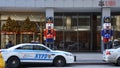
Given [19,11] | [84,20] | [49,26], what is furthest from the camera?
[84,20]

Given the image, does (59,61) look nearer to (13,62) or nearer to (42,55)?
(42,55)

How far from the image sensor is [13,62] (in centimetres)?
1856

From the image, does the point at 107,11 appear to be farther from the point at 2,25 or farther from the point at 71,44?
the point at 2,25

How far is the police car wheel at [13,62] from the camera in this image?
18453 millimetres

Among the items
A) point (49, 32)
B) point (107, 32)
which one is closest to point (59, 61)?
point (49, 32)

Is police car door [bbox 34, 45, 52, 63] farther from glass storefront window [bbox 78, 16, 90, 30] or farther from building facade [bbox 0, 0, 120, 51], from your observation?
glass storefront window [bbox 78, 16, 90, 30]

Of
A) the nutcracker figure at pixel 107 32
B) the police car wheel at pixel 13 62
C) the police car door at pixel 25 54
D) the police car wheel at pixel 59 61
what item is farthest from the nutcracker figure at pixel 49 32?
the police car wheel at pixel 13 62

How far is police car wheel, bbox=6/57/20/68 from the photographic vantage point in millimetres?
18453

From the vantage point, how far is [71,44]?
34.3 metres

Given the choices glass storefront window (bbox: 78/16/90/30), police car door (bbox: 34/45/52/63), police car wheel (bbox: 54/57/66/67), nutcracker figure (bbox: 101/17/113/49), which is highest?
glass storefront window (bbox: 78/16/90/30)

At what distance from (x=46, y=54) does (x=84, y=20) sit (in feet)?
52.4

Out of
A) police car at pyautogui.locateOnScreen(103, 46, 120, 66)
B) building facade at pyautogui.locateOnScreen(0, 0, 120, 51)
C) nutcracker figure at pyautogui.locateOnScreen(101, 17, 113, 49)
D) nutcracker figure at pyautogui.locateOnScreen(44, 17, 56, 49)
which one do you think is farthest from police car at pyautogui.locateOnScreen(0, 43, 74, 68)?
building facade at pyautogui.locateOnScreen(0, 0, 120, 51)

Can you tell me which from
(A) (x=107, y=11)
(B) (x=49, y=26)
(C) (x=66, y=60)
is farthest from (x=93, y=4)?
(C) (x=66, y=60)

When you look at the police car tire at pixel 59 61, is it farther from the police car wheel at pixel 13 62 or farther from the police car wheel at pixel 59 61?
the police car wheel at pixel 13 62
